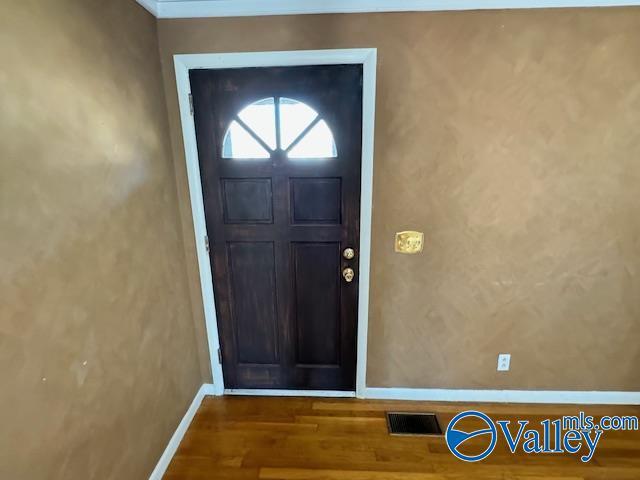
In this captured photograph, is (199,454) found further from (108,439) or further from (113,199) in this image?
(113,199)

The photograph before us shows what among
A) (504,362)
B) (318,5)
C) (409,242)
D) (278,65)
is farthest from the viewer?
(504,362)

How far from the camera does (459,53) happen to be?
1.60 m

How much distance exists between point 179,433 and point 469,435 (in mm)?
1708

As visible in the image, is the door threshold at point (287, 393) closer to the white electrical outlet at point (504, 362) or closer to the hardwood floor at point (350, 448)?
the hardwood floor at point (350, 448)

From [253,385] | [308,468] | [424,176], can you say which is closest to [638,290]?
[424,176]

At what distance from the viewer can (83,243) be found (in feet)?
3.76

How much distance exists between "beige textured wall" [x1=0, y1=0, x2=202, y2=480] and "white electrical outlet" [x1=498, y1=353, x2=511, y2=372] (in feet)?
6.63

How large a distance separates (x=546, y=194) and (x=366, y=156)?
102cm

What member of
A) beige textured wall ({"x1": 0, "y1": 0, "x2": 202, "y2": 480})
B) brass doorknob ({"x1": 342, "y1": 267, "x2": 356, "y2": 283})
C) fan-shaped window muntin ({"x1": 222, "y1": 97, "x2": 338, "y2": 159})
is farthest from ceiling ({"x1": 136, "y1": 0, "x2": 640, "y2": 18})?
brass doorknob ({"x1": 342, "y1": 267, "x2": 356, "y2": 283})

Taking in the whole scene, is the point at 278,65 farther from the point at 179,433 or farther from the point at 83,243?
the point at 179,433

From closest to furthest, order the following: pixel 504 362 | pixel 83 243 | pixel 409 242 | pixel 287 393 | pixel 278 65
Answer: pixel 83 243
pixel 278 65
pixel 409 242
pixel 504 362
pixel 287 393

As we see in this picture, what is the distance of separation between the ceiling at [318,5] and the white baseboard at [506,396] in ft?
7.26

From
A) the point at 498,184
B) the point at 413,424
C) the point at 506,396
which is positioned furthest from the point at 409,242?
the point at 506,396

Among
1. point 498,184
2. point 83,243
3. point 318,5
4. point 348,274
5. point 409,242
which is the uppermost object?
point 318,5
